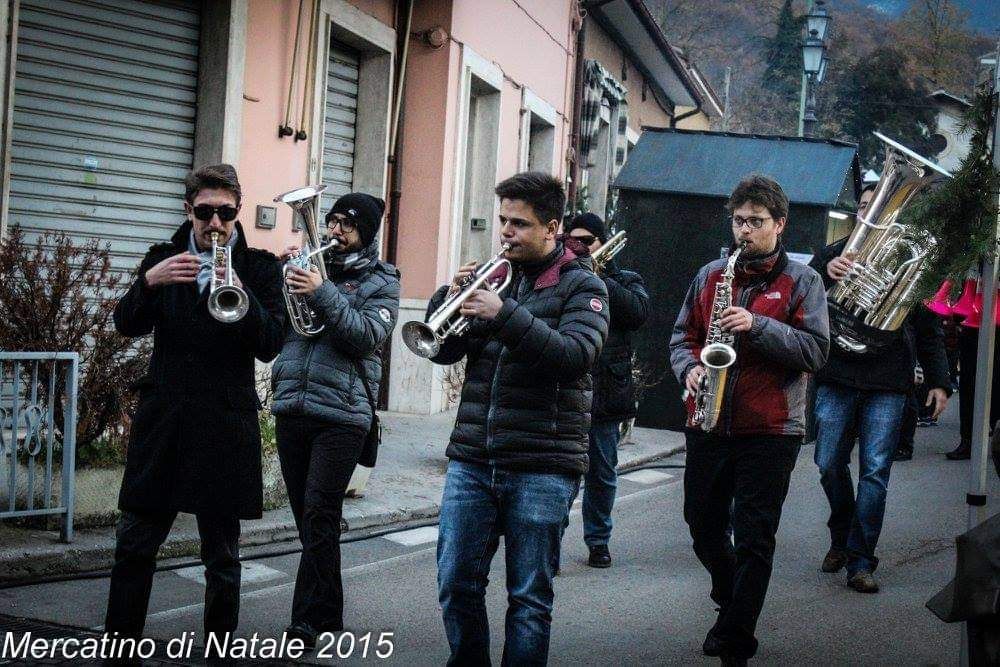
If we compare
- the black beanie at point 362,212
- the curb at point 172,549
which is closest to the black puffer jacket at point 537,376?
the black beanie at point 362,212

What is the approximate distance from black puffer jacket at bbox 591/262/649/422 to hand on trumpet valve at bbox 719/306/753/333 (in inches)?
92.9

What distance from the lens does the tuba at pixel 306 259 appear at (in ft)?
18.0

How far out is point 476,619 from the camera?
4.46 meters

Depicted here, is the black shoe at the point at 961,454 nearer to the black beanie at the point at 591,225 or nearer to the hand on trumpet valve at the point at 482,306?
the black beanie at the point at 591,225

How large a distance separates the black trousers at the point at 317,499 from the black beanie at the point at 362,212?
858 mm

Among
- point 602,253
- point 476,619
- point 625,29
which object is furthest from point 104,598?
point 625,29

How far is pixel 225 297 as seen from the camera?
4.85 meters

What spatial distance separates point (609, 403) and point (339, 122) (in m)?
6.64

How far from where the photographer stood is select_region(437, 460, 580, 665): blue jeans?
4398 mm

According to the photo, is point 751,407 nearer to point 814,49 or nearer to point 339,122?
point 339,122

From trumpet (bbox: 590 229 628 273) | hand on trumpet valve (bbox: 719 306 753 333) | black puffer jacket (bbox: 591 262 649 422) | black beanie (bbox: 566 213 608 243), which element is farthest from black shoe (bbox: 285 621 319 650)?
black beanie (bbox: 566 213 608 243)

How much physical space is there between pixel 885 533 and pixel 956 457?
4.58 meters

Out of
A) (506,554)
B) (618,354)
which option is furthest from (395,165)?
(506,554)

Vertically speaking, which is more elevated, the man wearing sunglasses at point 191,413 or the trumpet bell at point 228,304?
the trumpet bell at point 228,304
